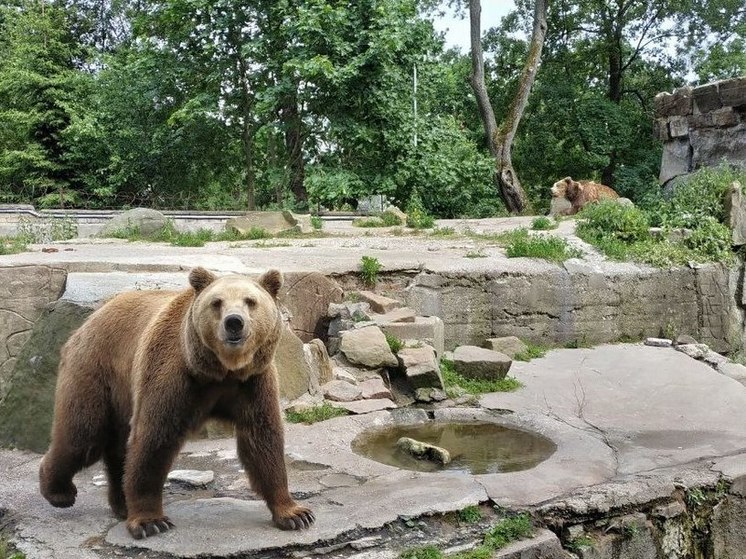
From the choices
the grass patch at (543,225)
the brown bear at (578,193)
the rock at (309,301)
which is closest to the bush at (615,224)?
the grass patch at (543,225)

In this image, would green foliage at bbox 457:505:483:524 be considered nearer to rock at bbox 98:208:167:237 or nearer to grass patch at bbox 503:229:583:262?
grass patch at bbox 503:229:583:262

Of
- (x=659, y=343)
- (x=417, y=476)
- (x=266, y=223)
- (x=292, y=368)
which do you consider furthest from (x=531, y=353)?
(x=266, y=223)

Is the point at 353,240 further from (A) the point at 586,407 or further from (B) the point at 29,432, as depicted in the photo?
(B) the point at 29,432

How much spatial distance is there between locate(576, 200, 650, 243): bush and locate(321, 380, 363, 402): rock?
572 cm

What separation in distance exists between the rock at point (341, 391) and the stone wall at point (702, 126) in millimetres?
9899

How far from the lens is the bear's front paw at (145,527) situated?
362 cm

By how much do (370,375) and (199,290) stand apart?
3.53m

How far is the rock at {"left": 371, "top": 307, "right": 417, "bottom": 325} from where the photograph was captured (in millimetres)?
7719

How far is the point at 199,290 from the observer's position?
370cm

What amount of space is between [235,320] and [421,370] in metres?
3.87

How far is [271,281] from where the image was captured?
379 centimetres

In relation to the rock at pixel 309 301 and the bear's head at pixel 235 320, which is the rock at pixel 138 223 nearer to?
the rock at pixel 309 301

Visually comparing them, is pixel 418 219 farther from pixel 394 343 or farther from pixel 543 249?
pixel 394 343

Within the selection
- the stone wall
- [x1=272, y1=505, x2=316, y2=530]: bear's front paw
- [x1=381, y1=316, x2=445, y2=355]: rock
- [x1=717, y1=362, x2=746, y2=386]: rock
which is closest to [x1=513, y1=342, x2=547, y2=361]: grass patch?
[x1=381, y1=316, x2=445, y2=355]: rock
